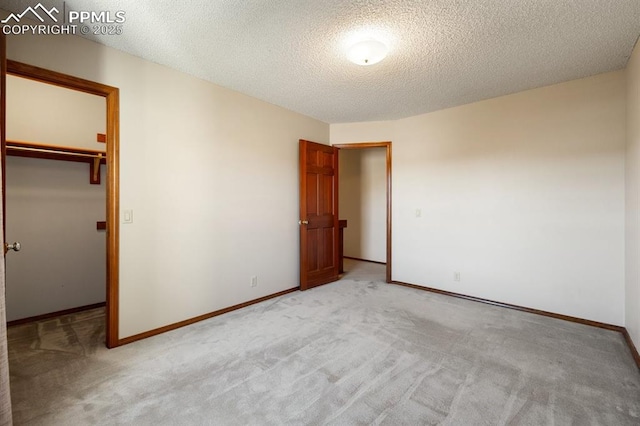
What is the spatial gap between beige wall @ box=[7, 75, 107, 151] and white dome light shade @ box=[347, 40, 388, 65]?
291cm

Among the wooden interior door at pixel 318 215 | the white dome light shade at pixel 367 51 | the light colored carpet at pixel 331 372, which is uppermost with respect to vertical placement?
the white dome light shade at pixel 367 51

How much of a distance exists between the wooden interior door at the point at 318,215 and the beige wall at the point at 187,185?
0.25 meters

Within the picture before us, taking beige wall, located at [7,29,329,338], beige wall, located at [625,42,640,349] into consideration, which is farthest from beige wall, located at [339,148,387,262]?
beige wall, located at [625,42,640,349]

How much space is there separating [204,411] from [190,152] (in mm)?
2178

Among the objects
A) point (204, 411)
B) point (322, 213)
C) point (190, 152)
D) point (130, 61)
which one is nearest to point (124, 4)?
point (130, 61)

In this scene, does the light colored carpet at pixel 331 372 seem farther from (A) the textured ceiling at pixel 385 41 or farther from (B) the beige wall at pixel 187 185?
(A) the textured ceiling at pixel 385 41

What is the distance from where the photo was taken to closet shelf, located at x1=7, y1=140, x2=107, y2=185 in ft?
8.39

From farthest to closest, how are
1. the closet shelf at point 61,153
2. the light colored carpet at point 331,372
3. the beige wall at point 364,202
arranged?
the beige wall at point 364,202, the closet shelf at point 61,153, the light colored carpet at point 331,372

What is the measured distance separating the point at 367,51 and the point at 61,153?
3045 millimetres

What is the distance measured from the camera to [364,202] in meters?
6.04

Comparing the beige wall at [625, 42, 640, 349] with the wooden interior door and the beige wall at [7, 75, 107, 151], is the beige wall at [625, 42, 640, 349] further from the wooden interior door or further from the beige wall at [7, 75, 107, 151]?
the beige wall at [7, 75, 107, 151]

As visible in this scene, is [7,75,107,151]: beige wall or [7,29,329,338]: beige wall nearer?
[7,29,329,338]: beige wall

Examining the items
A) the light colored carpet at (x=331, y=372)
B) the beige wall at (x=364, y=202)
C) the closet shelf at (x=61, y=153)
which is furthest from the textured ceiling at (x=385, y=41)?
the beige wall at (x=364, y=202)

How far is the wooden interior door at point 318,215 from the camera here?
3822 mm
